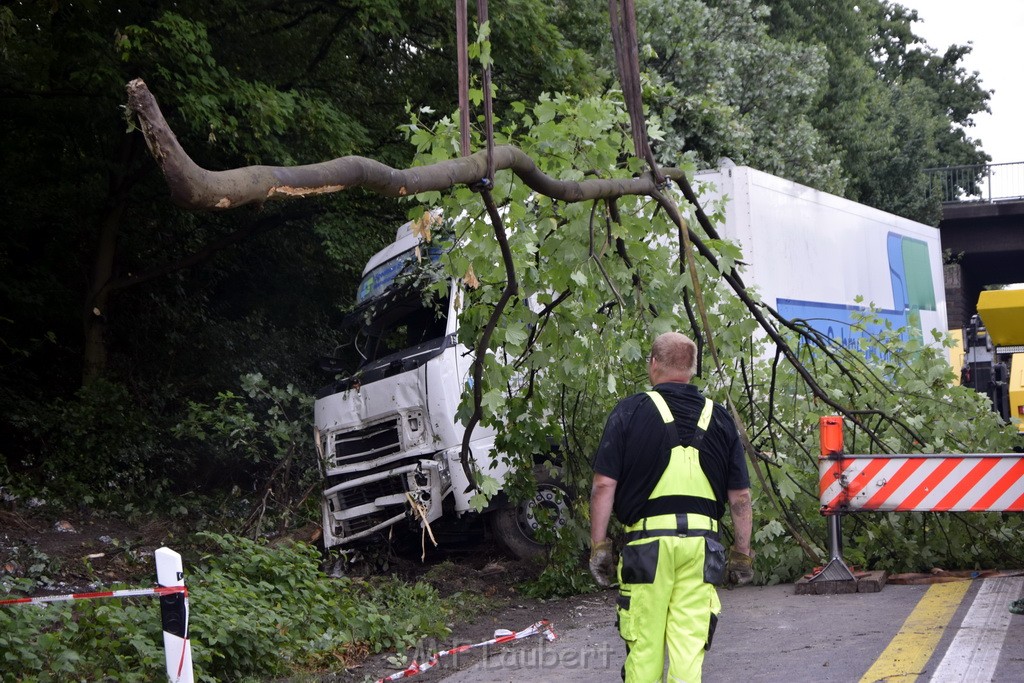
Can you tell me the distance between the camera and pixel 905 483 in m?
7.12

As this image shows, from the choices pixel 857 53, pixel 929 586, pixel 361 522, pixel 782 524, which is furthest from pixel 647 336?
pixel 857 53

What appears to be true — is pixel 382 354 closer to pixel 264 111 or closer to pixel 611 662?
pixel 264 111

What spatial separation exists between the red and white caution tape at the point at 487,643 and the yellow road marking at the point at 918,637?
6.73 feet

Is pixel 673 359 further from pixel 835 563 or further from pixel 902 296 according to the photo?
pixel 902 296

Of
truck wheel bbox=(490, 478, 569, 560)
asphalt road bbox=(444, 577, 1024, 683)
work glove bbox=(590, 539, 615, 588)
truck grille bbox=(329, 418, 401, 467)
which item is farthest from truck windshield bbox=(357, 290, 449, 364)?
work glove bbox=(590, 539, 615, 588)

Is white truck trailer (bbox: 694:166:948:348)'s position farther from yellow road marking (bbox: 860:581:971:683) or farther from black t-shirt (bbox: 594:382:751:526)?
black t-shirt (bbox: 594:382:751:526)

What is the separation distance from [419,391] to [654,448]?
5080 millimetres

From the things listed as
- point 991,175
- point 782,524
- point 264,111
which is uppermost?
point 991,175

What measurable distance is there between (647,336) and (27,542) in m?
6.46

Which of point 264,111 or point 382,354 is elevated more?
point 264,111

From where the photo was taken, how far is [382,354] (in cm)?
1020

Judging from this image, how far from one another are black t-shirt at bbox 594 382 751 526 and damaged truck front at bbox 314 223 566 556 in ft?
13.9

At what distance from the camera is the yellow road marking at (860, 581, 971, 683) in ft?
16.8

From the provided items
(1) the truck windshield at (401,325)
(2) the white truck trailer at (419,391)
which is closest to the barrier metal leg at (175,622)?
(2) the white truck trailer at (419,391)
